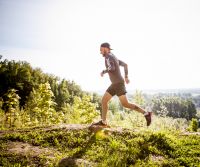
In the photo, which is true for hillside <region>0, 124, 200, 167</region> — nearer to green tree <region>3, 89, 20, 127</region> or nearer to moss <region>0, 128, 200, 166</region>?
moss <region>0, 128, 200, 166</region>

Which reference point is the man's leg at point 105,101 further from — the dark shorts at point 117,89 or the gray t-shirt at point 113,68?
the gray t-shirt at point 113,68

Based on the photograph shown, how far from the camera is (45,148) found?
19.6 feet

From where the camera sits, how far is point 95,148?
5945 millimetres

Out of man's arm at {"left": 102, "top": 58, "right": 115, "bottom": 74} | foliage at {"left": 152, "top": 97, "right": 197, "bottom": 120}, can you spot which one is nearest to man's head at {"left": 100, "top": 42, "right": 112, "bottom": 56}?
man's arm at {"left": 102, "top": 58, "right": 115, "bottom": 74}

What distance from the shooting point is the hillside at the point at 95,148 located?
5.24 meters

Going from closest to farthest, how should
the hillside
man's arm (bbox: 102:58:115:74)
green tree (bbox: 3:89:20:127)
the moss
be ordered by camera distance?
the hillside, the moss, man's arm (bbox: 102:58:115:74), green tree (bbox: 3:89:20:127)

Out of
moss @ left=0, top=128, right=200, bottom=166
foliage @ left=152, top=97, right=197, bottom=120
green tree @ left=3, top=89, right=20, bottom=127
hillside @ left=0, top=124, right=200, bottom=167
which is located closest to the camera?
hillside @ left=0, top=124, right=200, bottom=167

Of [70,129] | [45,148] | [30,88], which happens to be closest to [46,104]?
[70,129]

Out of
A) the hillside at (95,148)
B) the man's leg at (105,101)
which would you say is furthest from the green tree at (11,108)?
the man's leg at (105,101)

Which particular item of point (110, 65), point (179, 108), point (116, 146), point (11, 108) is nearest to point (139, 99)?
point (11, 108)

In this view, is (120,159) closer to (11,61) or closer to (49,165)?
(49,165)

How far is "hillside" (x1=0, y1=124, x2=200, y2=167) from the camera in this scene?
524 cm

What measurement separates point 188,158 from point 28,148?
3.94 meters

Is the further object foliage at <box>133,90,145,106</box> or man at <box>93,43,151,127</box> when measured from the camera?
foliage at <box>133,90,145,106</box>
